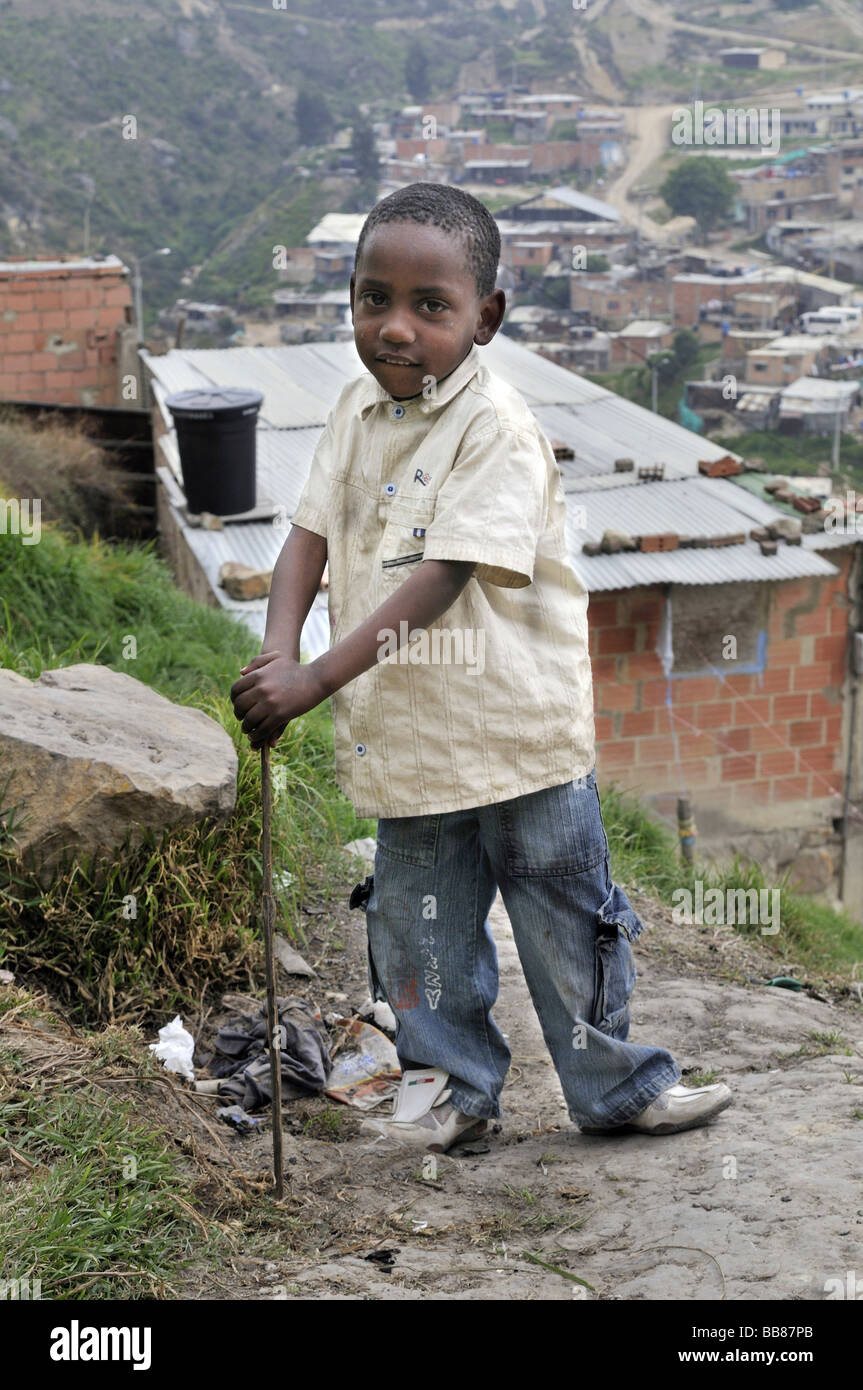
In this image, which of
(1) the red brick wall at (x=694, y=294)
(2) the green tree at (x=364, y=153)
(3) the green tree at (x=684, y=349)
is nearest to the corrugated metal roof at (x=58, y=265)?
(3) the green tree at (x=684, y=349)

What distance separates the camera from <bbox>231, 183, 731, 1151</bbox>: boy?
2.16m

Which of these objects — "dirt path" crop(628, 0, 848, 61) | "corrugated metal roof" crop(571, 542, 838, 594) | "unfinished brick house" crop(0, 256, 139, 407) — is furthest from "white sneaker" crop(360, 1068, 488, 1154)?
"dirt path" crop(628, 0, 848, 61)

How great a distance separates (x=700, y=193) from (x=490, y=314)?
3204 cm

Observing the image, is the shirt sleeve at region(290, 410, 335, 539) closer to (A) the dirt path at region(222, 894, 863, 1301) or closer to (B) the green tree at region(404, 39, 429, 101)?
(A) the dirt path at region(222, 894, 863, 1301)

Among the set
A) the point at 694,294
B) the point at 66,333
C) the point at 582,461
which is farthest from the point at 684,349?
the point at 582,461

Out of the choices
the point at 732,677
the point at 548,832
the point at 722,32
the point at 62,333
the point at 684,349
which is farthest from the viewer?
the point at 722,32

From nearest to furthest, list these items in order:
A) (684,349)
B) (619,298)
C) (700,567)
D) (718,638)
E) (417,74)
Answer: (700,567)
(718,638)
(684,349)
(619,298)
(417,74)

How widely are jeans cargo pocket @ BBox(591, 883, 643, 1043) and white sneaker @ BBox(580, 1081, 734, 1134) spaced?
135 mm

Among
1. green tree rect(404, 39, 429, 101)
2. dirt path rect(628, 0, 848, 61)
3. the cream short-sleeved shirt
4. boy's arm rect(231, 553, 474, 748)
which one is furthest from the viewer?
dirt path rect(628, 0, 848, 61)

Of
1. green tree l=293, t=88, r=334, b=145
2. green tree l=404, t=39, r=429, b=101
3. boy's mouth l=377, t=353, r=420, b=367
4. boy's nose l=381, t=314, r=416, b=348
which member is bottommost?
boy's mouth l=377, t=353, r=420, b=367

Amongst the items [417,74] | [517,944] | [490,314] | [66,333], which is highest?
[417,74]

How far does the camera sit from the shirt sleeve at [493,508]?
7.02 ft

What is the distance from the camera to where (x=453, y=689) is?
2281 millimetres

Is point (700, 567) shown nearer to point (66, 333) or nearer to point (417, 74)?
point (66, 333)
